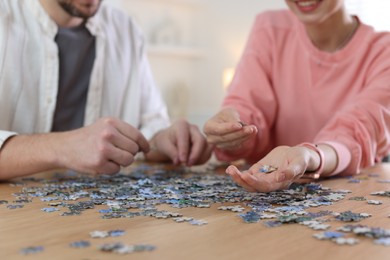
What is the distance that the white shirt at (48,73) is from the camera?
188cm

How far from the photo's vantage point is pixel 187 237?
0.89 metres

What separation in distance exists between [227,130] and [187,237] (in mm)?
752

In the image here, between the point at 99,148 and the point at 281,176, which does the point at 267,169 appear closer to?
the point at 281,176

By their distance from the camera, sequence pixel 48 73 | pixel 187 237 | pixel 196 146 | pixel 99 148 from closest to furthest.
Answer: pixel 187 237 < pixel 99 148 < pixel 196 146 < pixel 48 73

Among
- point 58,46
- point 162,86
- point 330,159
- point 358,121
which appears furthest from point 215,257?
point 162,86

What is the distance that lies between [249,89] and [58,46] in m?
0.79

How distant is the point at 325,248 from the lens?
83 cm

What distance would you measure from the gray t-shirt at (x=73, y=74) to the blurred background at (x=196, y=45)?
2999mm

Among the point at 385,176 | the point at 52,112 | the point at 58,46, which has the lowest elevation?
the point at 385,176

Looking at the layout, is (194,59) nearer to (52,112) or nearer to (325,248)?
(52,112)

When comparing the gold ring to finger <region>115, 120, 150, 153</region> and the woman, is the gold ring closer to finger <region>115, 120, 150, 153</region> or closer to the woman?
the woman

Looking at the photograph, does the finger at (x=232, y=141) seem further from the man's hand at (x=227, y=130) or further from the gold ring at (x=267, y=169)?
the gold ring at (x=267, y=169)

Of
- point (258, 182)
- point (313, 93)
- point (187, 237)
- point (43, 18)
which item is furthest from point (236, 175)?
point (43, 18)

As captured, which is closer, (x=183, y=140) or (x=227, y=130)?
(x=227, y=130)
